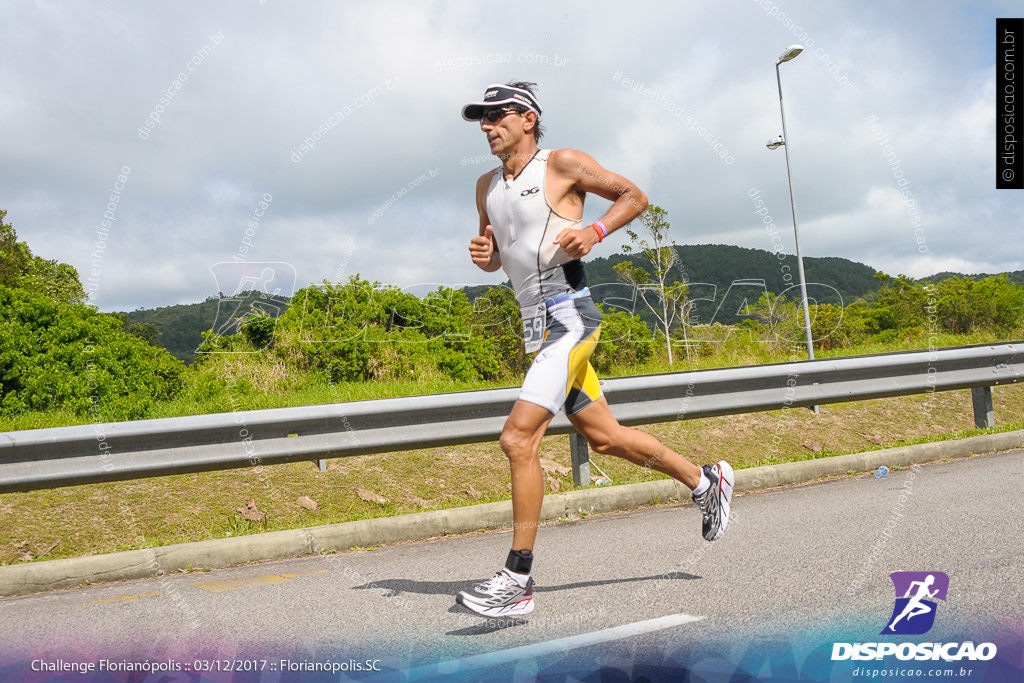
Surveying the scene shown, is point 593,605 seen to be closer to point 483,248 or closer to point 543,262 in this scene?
point 543,262

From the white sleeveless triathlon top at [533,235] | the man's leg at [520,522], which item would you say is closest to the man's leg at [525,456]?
the man's leg at [520,522]

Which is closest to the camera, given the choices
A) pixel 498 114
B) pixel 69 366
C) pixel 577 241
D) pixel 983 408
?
pixel 577 241

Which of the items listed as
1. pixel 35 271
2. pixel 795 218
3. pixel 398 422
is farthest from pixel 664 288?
pixel 35 271

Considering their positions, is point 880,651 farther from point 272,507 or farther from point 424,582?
point 272,507

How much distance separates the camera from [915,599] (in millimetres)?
2982

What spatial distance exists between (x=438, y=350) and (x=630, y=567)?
10.0m

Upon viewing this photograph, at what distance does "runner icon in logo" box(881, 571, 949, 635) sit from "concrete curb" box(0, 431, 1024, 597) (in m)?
2.36

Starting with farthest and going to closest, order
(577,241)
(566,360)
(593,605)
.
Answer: (566,360) → (577,241) → (593,605)

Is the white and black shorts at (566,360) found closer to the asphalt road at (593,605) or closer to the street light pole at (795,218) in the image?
the asphalt road at (593,605)

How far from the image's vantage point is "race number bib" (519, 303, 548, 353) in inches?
141

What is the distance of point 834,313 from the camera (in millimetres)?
34250

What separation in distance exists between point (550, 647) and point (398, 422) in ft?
9.30

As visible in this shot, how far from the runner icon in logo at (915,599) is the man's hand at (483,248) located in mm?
2188

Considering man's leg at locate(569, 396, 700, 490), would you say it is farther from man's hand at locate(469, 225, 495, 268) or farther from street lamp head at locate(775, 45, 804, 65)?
street lamp head at locate(775, 45, 804, 65)
